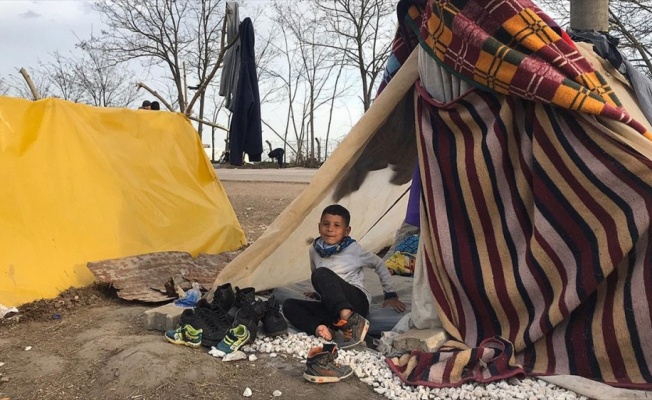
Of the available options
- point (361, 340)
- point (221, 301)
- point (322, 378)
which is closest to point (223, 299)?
point (221, 301)

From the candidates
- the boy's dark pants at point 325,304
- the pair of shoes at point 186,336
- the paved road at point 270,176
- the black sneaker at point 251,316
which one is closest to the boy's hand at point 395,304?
the boy's dark pants at point 325,304

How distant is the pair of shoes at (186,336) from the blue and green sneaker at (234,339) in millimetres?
130

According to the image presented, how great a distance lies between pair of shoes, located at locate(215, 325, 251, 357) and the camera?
288cm

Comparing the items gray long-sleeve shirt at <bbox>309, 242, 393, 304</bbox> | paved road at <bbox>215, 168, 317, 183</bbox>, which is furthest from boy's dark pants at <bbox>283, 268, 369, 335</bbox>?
paved road at <bbox>215, 168, 317, 183</bbox>

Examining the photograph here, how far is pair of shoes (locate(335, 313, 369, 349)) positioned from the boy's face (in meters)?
0.54

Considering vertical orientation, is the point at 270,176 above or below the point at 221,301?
above

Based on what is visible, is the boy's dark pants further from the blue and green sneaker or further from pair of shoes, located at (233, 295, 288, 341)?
the blue and green sneaker

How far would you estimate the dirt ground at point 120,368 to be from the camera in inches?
97.9

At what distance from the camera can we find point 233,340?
9.59ft

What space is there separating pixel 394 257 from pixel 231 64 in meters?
3.51

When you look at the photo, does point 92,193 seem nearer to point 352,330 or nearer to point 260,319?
point 260,319

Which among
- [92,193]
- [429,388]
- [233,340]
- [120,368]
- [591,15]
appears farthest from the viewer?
[92,193]

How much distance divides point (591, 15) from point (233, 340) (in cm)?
324

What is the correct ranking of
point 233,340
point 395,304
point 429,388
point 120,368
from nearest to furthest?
point 429,388 < point 120,368 < point 233,340 < point 395,304
